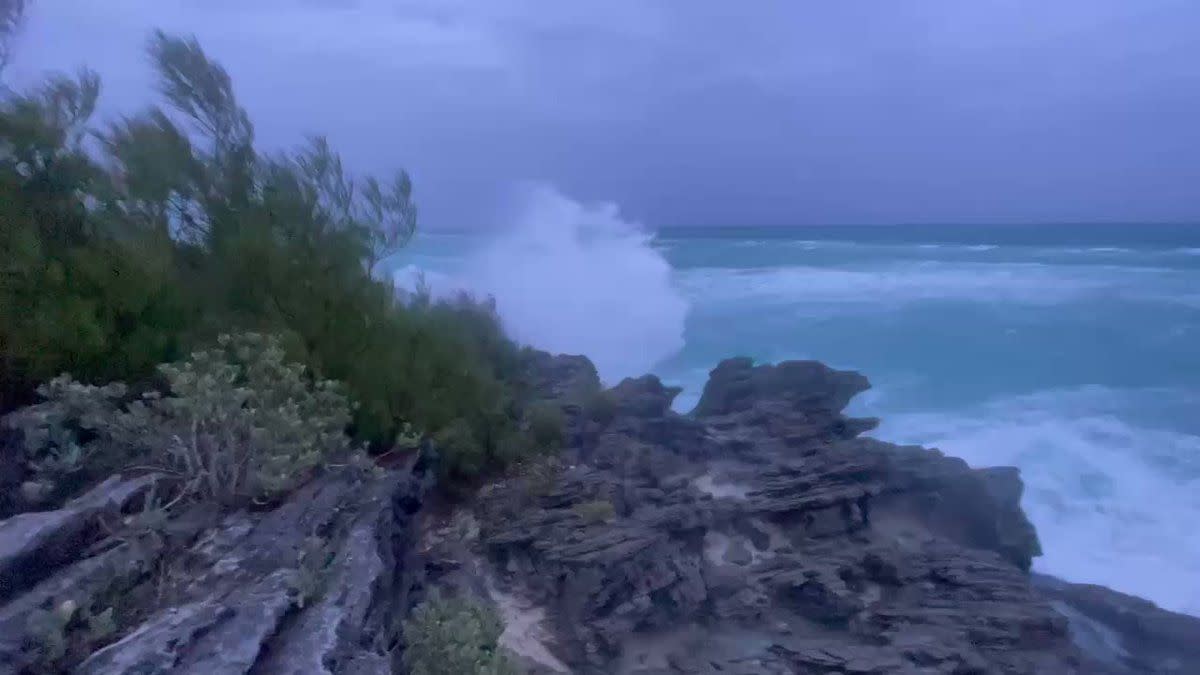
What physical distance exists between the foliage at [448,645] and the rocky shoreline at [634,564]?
160 mm

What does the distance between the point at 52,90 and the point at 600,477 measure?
6.77 m

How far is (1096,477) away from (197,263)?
62.3ft

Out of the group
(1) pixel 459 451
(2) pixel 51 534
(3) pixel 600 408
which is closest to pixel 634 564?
(1) pixel 459 451

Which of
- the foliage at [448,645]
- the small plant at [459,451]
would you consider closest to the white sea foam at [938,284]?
the small plant at [459,451]

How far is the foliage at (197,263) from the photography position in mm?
6703

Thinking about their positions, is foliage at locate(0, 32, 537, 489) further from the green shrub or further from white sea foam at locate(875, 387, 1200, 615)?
white sea foam at locate(875, 387, 1200, 615)

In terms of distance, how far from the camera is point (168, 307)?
7.36 metres

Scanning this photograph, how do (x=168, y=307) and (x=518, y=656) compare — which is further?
(x=518, y=656)

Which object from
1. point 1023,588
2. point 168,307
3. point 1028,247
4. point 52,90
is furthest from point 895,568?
point 1028,247

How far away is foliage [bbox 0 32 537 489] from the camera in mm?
6703

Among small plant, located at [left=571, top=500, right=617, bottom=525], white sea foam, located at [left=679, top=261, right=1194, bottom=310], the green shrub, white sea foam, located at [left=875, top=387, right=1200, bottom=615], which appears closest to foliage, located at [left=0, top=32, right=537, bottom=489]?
small plant, located at [left=571, top=500, right=617, bottom=525]

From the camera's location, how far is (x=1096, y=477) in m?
19.9

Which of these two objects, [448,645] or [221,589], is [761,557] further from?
[221,589]

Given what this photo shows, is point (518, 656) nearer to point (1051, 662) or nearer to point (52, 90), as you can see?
point (1051, 662)
